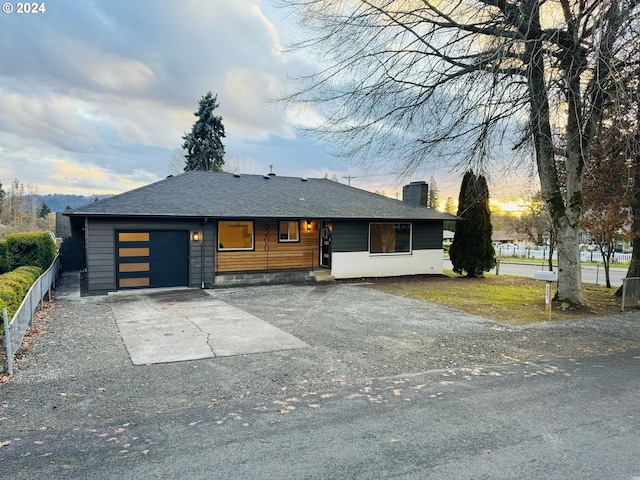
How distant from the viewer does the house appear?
11.0 m

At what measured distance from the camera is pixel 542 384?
4.56 m

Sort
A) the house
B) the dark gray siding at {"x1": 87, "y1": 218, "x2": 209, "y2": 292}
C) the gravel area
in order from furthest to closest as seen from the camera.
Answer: the house → the dark gray siding at {"x1": 87, "y1": 218, "x2": 209, "y2": 292} → the gravel area

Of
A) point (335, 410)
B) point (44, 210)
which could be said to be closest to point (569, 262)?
point (335, 410)

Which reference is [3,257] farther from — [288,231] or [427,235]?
[427,235]

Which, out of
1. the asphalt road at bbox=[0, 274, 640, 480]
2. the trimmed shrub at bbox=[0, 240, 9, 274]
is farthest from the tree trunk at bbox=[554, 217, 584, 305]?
the trimmed shrub at bbox=[0, 240, 9, 274]

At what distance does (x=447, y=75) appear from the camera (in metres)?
8.11

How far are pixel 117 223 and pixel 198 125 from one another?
22349 millimetres

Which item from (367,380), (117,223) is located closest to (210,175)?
(117,223)

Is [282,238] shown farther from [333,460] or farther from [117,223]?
[333,460]

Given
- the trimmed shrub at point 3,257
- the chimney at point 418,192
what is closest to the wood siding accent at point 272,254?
the chimney at point 418,192

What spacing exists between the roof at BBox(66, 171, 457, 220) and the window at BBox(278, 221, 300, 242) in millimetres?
789

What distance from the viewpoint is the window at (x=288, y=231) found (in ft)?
46.5

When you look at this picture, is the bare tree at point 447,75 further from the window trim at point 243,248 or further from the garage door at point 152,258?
the garage door at point 152,258

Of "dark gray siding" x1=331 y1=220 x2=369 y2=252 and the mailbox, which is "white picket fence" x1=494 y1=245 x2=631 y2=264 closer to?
"dark gray siding" x1=331 y1=220 x2=369 y2=252
